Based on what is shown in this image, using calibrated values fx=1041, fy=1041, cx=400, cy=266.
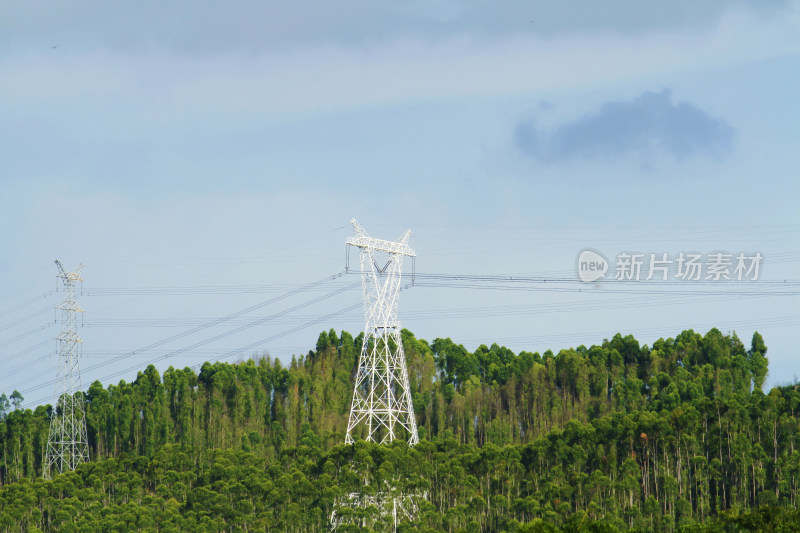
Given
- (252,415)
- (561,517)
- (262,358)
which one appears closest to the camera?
(561,517)

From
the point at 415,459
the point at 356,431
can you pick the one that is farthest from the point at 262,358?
the point at 415,459

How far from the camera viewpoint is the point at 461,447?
68312 mm

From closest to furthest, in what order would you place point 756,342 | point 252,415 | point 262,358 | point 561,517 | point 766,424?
point 561,517 → point 766,424 → point 756,342 → point 252,415 → point 262,358

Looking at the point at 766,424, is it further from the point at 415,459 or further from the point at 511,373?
the point at 511,373

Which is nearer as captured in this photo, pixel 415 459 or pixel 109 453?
pixel 415 459

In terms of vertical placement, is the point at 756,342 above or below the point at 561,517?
above

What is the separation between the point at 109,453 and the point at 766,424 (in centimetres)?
5868

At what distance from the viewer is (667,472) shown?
62.8 metres

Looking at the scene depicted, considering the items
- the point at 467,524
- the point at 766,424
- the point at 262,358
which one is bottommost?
the point at 467,524

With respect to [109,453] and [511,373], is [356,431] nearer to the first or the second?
[511,373]

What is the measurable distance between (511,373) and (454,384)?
21.4ft

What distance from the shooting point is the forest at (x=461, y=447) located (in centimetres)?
6094

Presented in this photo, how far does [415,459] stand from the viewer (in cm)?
6425

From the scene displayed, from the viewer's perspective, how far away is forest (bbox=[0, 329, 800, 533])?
6094 centimetres
